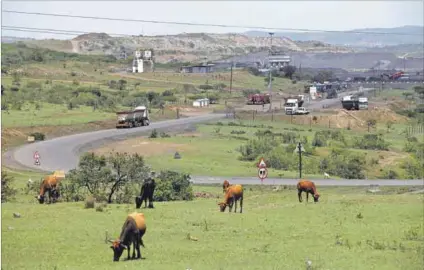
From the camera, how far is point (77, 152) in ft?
215

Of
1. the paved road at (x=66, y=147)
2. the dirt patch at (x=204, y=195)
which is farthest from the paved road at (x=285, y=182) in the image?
the paved road at (x=66, y=147)

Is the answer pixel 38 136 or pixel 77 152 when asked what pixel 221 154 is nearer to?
pixel 77 152

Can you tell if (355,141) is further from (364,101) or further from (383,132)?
(364,101)

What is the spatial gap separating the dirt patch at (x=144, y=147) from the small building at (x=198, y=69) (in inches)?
3807

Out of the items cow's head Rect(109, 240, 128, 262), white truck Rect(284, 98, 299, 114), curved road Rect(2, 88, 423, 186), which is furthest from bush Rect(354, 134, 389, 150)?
cow's head Rect(109, 240, 128, 262)

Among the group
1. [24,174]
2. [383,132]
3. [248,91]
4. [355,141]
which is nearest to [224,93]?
[248,91]

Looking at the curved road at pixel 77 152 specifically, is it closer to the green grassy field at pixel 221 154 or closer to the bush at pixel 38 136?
the bush at pixel 38 136

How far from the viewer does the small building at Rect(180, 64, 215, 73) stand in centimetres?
16975

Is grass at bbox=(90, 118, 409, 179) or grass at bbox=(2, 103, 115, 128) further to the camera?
grass at bbox=(2, 103, 115, 128)

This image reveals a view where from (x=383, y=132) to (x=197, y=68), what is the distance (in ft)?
257

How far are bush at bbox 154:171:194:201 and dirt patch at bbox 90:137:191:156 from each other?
22646mm

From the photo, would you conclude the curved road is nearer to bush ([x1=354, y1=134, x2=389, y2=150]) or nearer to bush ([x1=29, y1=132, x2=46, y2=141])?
bush ([x1=29, y1=132, x2=46, y2=141])

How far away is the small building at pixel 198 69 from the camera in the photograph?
16975 centimetres

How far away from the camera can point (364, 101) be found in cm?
12031
